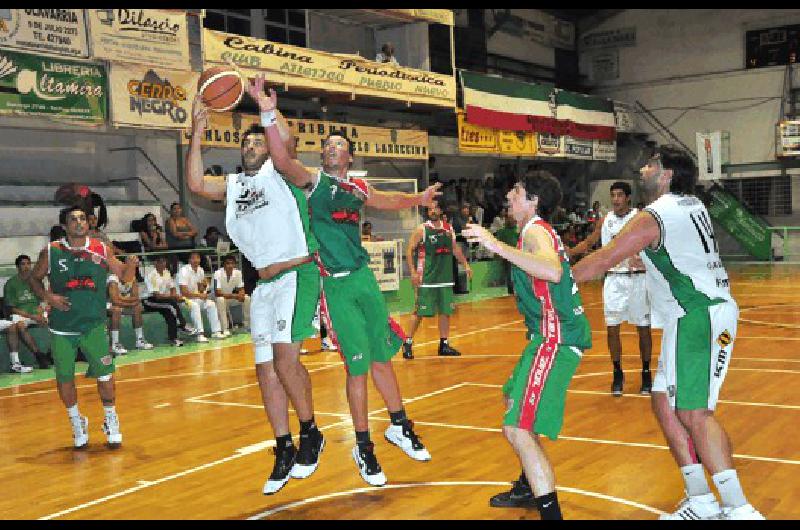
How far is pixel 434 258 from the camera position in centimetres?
1220

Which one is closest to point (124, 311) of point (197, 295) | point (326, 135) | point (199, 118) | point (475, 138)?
point (197, 295)

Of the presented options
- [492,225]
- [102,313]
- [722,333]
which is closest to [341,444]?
[102,313]

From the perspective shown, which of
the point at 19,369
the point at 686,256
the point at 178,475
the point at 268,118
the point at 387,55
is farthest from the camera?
the point at 387,55

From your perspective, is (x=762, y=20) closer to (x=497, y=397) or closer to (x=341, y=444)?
Result: (x=497, y=397)

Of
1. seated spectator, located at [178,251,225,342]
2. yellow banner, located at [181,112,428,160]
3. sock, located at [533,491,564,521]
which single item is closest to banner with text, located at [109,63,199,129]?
yellow banner, located at [181,112,428,160]

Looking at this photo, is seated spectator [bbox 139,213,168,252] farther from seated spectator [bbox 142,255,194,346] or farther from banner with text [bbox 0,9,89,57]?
banner with text [bbox 0,9,89,57]

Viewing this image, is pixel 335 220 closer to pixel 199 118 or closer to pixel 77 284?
pixel 199 118

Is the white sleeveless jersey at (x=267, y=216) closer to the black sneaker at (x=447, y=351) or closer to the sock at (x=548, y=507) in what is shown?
the sock at (x=548, y=507)

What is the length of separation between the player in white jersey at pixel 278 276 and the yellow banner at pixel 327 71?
432 inches

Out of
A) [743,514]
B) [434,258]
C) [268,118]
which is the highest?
[268,118]

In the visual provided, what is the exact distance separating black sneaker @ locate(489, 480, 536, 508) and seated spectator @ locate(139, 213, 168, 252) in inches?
429

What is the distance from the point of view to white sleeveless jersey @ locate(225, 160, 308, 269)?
18.0 ft

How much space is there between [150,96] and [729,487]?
12710 millimetres

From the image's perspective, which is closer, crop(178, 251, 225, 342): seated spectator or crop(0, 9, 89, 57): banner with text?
crop(0, 9, 89, 57): banner with text
